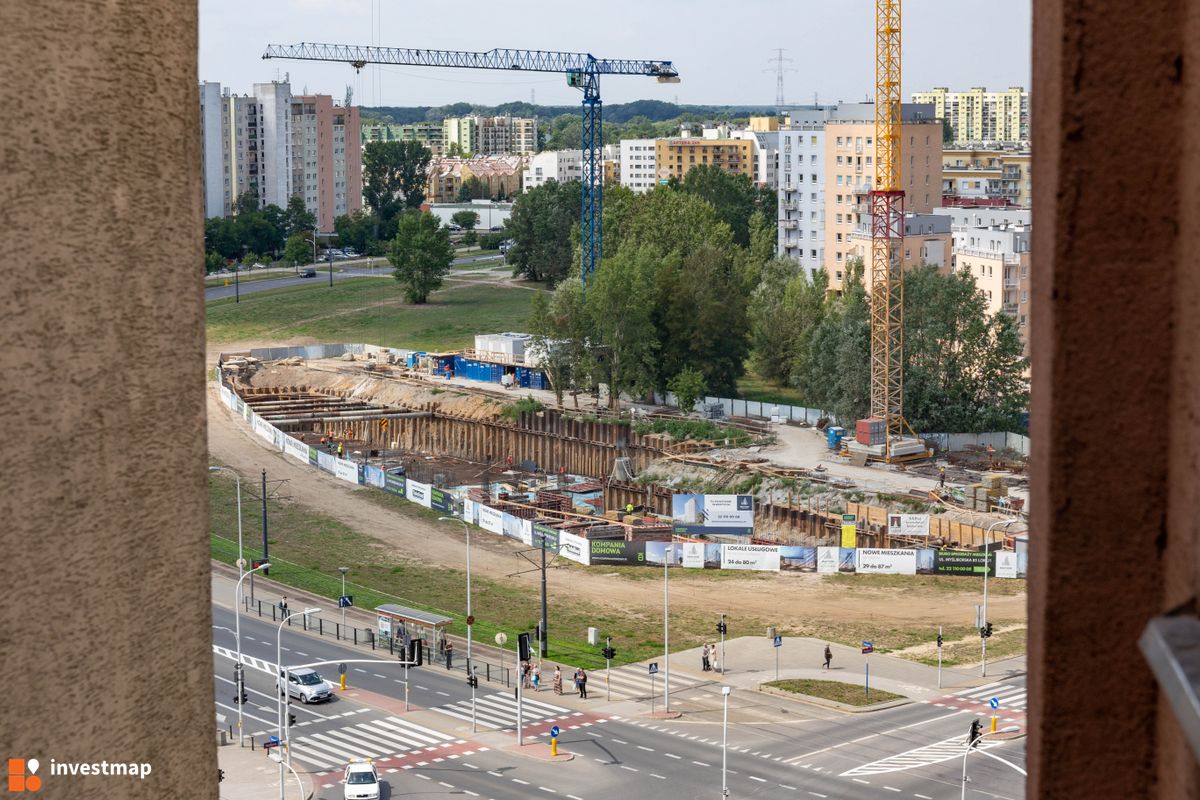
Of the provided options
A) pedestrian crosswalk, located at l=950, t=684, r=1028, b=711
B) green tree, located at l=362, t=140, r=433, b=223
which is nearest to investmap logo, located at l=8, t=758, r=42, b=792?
pedestrian crosswalk, located at l=950, t=684, r=1028, b=711

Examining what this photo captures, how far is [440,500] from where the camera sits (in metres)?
63.2

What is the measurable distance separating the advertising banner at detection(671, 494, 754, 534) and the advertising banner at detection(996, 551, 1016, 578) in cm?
984

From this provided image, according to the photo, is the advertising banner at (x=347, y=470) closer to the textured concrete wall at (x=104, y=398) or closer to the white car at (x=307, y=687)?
the white car at (x=307, y=687)

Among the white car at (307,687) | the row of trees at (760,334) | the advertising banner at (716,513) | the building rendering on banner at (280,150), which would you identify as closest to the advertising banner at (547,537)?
the advertising banner at (716,513)

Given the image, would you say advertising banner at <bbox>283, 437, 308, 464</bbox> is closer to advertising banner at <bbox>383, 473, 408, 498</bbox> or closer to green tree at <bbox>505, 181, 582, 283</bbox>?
advertising banner at <bbox>383, 473, 408, 498</bbox>

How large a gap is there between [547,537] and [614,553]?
3195 millimetres

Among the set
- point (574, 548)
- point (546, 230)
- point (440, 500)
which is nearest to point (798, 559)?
point (574, 548)

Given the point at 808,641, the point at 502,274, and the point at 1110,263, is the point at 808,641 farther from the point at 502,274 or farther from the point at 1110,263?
the point at 502,274

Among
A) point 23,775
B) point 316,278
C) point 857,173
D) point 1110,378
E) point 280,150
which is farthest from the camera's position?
point 280,150

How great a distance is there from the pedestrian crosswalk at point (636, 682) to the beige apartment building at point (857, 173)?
64.0 m

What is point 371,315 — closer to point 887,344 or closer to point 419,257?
point 419,257

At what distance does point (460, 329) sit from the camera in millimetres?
106000

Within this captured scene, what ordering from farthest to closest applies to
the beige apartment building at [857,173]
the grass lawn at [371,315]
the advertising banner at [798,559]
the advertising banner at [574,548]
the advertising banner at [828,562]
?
the grass lawn at [371,315] → the beige apartment building at [857,173] → the advertising banner at [574,548] → the advertising banner at [798,559] → the advertising banner at [828,562]

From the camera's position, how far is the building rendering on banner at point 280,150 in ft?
534
